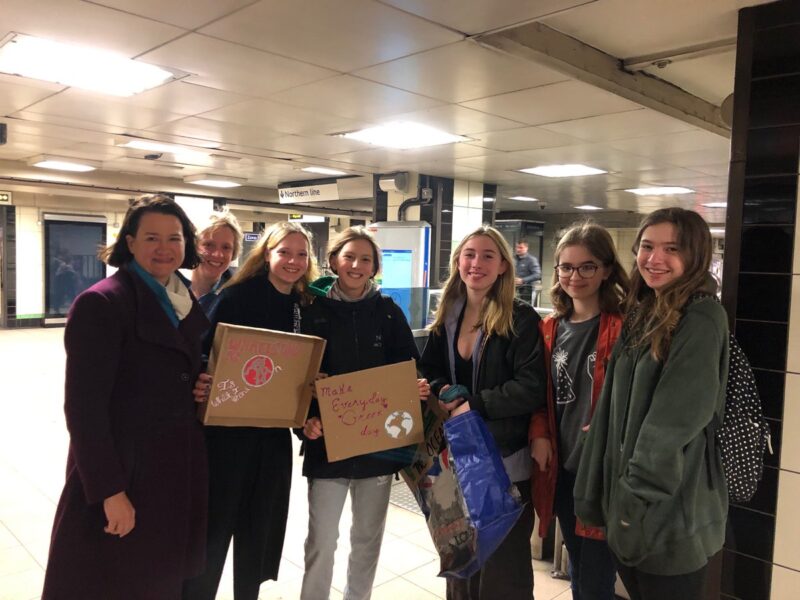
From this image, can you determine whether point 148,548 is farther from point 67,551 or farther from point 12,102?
point 12,102

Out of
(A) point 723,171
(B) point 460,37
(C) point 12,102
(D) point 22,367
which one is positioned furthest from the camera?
(D) point 22,367

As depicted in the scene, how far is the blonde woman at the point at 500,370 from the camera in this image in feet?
6.48

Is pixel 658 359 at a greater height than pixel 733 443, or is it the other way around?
pixel 658 359

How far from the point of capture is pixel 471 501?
1.84m

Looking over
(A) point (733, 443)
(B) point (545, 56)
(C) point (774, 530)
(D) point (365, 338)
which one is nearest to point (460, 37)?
(B) point (545, 56)

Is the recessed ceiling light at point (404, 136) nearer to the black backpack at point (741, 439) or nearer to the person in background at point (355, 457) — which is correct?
the person in background at point (355, 457)

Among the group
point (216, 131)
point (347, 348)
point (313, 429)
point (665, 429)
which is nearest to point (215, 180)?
point (216, 131)

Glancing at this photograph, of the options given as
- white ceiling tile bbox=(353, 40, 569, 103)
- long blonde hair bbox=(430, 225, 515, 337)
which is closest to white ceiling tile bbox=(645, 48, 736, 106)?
white ceiling tile bbox=(353, 40, 569, 103)

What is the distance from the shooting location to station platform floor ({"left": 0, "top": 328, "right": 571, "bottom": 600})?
2.71 metres

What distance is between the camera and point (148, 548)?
5.48 feet

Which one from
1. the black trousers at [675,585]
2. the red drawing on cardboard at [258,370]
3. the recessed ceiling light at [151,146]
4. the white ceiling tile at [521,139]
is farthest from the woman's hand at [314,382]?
the recessed ceiling light at [151,146]

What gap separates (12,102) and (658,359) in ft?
14.7

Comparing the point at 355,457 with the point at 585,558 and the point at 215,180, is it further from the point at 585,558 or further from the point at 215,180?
the point at 215,180

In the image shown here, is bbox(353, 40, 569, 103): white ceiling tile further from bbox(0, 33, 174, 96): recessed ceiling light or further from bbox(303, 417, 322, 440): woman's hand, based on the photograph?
bbox(303, 417, 322, 440): woman's hand
